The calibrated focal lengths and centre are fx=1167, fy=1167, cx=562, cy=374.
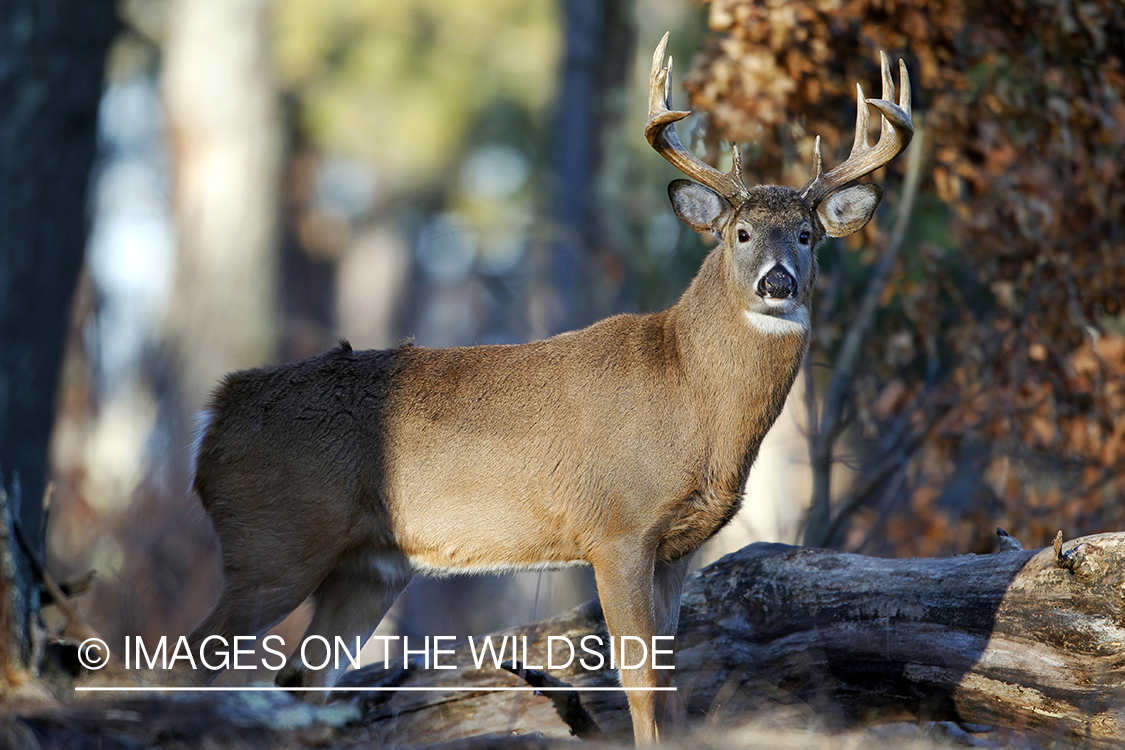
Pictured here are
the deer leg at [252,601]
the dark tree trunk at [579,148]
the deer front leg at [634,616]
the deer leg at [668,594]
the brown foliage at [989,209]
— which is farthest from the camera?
the dark tree trunk at [579,148]

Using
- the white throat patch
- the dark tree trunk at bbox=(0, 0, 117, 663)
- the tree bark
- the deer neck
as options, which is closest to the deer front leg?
the tree bark

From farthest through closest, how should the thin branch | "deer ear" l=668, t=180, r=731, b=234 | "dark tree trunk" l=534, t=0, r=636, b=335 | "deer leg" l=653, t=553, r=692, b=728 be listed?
"dark tree trunk" l=534, t=0, r=636, b=335 → the thin branch → "deer ear" l=668, t=180, r=731, b=234 → "deer leg" l=653, t=553, r=692, b=728

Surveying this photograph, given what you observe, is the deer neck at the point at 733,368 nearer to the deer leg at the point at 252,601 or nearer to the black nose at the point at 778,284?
the black nose at the point at 778,284

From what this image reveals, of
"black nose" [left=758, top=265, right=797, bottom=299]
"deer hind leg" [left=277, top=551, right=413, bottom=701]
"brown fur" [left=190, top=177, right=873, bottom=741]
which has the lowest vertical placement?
"deer hind leg" [left=277, top=551, right=413, bottom=701]

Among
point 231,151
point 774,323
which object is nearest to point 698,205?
point 774,323

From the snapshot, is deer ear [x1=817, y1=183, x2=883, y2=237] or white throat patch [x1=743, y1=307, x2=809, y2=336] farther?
deer ear [x1=817, y1=183, x2=883, y2=237]

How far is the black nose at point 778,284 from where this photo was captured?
5031 millimetres

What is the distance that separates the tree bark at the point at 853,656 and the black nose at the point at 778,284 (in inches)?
48.7

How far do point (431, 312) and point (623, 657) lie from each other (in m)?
28.8

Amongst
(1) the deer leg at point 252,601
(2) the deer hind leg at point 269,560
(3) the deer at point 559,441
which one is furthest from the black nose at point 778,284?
(1) the deer leg at point 252,601

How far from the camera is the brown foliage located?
24.1 feet

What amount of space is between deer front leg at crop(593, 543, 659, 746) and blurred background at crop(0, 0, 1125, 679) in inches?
34.9

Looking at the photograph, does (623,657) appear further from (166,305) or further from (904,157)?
(166,305)

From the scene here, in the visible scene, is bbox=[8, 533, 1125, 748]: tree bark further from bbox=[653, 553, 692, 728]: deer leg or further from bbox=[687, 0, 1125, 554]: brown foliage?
bbox=[687, 0, 1125, 554]: brown foliage
